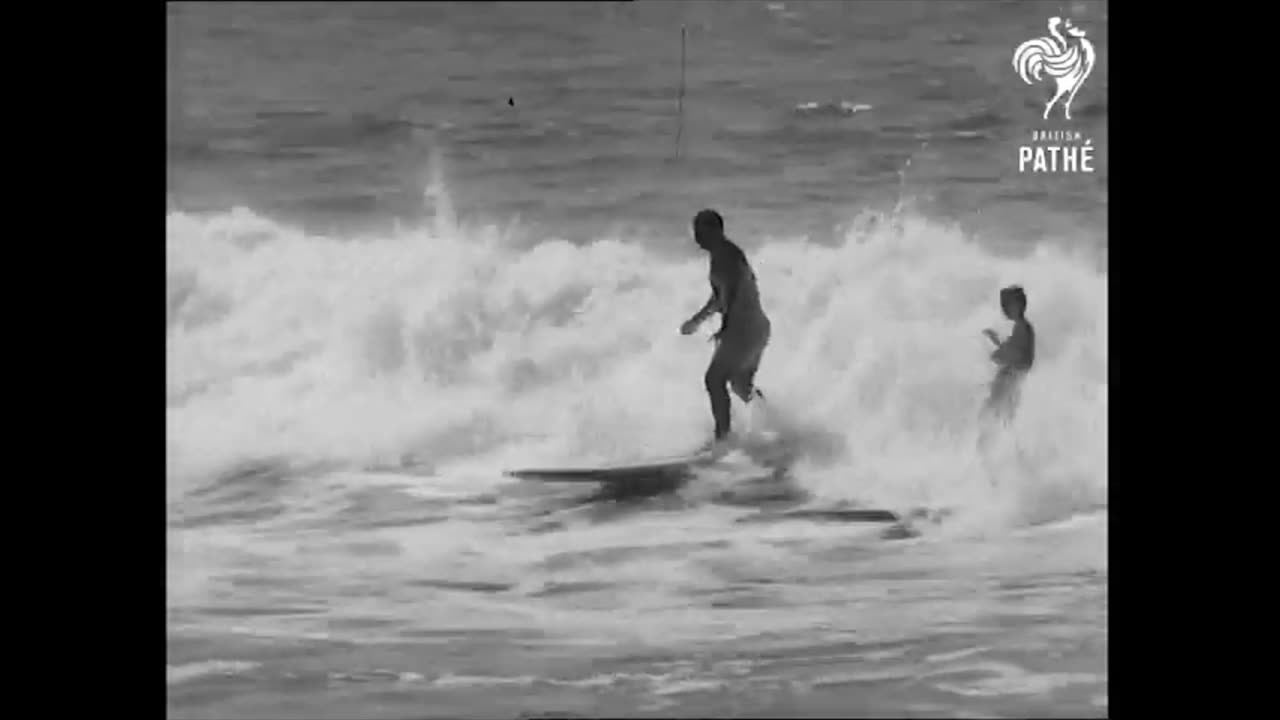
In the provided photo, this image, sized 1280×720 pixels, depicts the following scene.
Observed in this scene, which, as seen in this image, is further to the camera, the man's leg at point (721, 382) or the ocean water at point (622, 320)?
the man's leg at point (721, 382)

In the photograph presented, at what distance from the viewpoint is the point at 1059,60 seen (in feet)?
18.2

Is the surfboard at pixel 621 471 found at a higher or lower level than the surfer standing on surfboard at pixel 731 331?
lower

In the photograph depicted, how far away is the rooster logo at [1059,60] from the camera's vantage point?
218 inches

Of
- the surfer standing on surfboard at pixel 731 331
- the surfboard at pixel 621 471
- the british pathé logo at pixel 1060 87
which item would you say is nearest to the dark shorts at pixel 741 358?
the surfer standing on surfboard at pixel 731 331

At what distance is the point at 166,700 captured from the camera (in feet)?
17.4

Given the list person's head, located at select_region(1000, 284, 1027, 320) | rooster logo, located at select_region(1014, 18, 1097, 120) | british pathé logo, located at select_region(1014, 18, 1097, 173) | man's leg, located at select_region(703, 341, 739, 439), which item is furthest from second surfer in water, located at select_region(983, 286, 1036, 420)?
man's leg, located at select_region(703, 341, 739, 439)

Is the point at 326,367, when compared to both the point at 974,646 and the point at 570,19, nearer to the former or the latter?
the point at 570,19

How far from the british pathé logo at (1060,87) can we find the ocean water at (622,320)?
4 cm

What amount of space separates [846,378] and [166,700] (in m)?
2.22

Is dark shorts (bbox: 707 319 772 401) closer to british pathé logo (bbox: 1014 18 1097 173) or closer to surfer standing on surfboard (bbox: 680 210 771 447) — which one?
surfer standing on surfboard (bbox: 680 210 771 447)

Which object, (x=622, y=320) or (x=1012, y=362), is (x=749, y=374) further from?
(x=1012, y=362)

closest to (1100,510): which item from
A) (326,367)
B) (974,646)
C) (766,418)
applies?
(974,646)

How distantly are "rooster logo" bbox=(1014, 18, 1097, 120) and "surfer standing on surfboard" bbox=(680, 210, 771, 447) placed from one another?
106cm

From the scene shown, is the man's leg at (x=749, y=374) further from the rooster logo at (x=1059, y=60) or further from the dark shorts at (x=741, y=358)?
the rooster logo at (x=1059, y=60)
